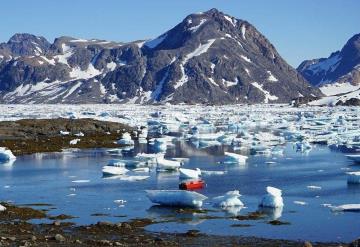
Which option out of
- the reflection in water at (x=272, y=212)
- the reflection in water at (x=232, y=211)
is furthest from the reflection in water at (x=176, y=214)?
the reflection in water at (x=272, y=212)

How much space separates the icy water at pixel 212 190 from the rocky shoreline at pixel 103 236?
0.75 m

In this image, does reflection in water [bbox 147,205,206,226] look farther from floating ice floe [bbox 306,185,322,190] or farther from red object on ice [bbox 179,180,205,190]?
floating ice floe [bbox 306,185,322,190]

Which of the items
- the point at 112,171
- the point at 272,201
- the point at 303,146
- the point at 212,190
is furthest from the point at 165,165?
the point at 303,146

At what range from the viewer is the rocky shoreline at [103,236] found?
17.5 m

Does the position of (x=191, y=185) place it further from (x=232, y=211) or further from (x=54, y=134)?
(x=54, y=134)

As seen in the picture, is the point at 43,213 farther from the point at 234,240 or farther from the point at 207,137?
the point at 207,137

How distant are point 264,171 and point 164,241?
17.0 m

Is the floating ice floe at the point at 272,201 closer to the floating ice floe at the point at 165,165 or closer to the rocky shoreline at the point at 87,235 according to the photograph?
the rocky shoreline at the point at 87,235

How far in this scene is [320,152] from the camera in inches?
1745

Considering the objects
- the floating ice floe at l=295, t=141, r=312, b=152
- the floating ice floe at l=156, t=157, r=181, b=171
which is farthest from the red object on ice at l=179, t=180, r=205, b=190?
the floating ice floe at l=295, t=141, r=312, b=152

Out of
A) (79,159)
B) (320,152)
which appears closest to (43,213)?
(79,159)

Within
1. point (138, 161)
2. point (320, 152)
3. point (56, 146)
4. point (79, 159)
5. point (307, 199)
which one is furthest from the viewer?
point (56, 146)

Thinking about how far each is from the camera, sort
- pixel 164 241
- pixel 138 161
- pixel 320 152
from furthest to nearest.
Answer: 1. pixel 320 152
2. pixel 138 161
3. pixel 164 241

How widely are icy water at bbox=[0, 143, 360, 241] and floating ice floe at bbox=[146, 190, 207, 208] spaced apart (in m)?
0.34
